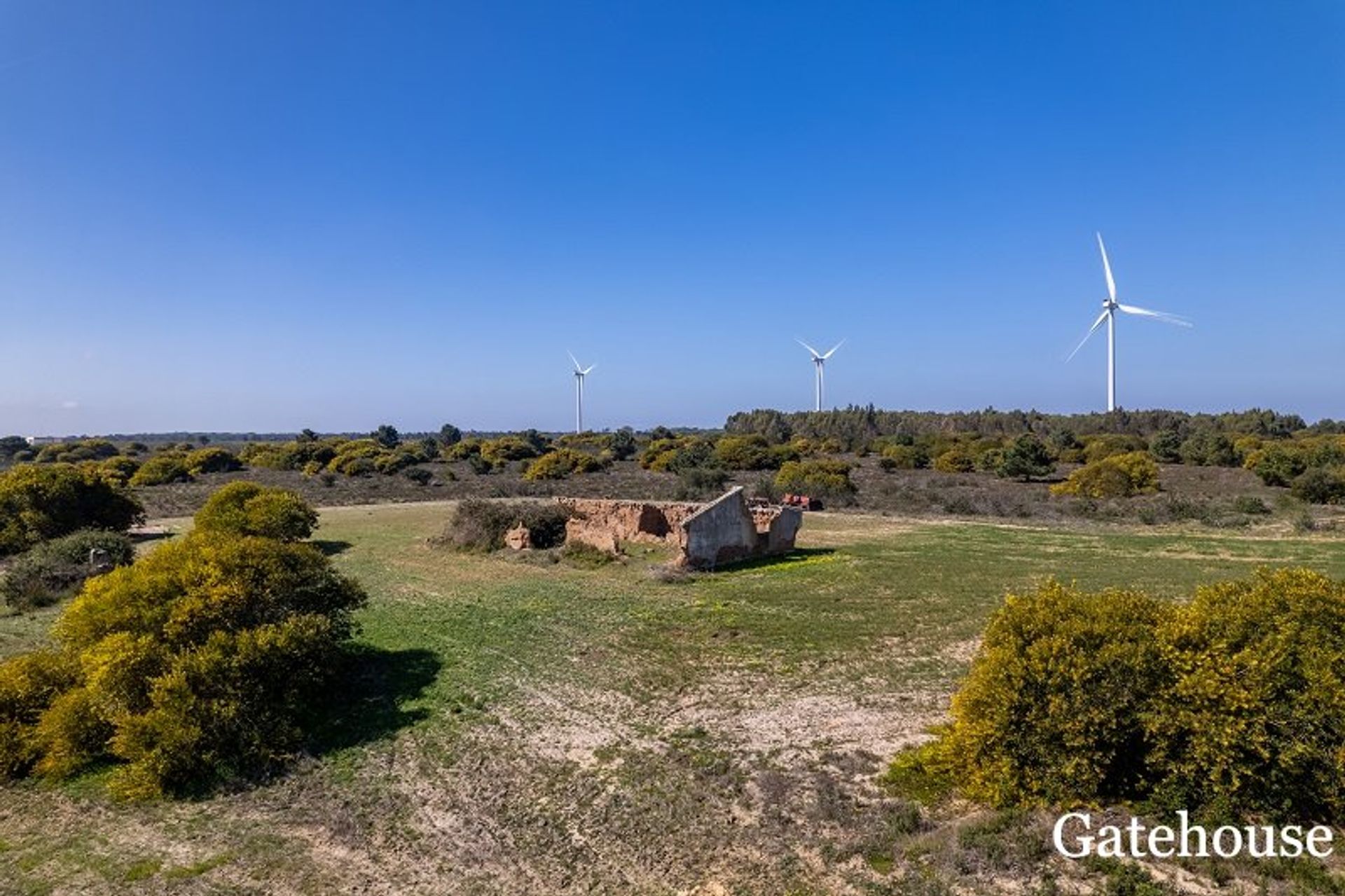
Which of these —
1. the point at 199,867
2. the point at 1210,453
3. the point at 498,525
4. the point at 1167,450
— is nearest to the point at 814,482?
the point at 498,525

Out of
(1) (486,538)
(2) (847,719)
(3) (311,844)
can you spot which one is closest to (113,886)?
(3) (311,844)

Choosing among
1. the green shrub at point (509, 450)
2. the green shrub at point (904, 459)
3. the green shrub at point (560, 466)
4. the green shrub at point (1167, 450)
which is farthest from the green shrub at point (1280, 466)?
the green shrub at point (509, 450)

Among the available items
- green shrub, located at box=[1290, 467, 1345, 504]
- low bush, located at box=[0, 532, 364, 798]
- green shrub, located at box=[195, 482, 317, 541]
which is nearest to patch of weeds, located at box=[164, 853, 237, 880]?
low bush, located at box=[0, 532, 364, 798]

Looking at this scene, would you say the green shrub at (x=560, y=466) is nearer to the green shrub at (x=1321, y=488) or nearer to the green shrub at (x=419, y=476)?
the green shrub at (x=419, y=476)

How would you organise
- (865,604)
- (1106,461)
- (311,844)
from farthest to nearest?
(1106,461) < (865,604) < (311,844)

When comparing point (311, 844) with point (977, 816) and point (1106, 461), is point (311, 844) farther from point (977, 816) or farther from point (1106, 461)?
point (1106, 461)
